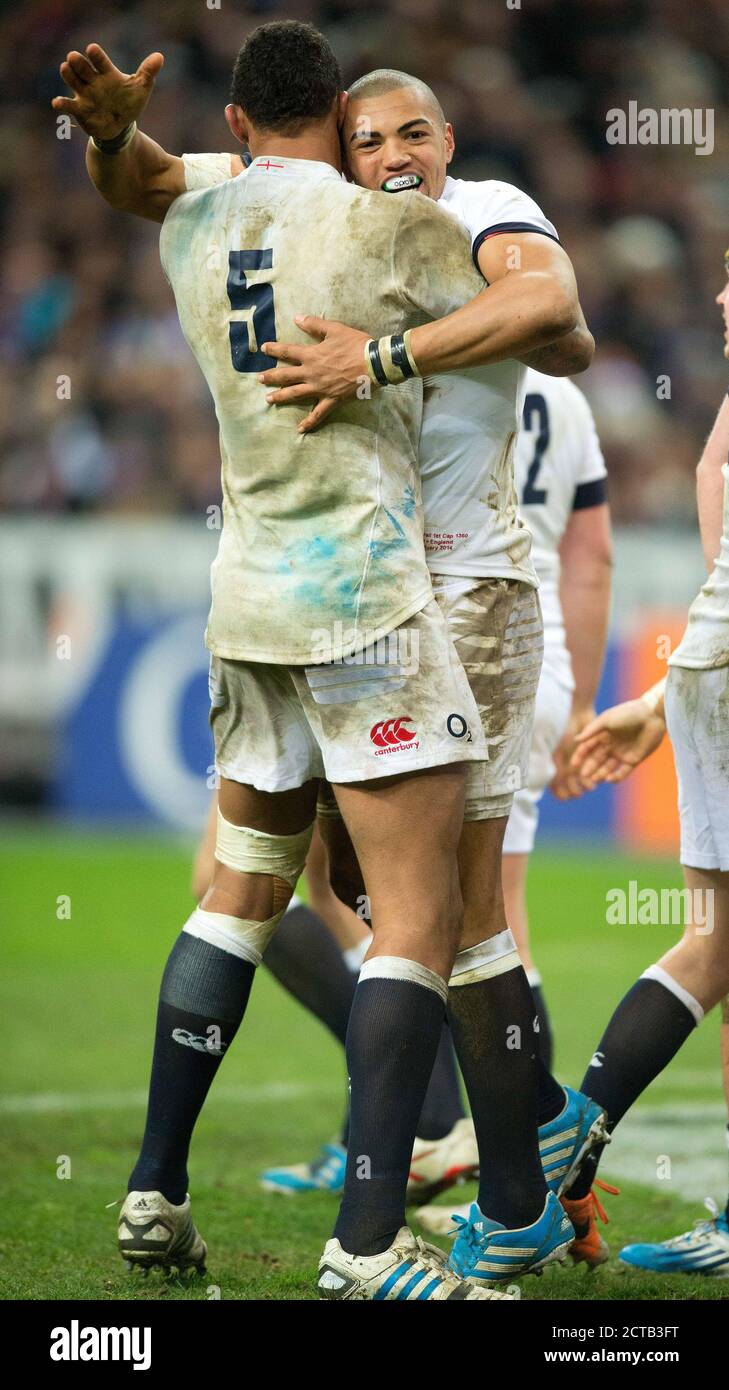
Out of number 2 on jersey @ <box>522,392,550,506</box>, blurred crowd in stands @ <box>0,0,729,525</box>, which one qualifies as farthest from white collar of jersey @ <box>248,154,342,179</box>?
blurred crowd in stands @ <box>0,0,729,525</box>

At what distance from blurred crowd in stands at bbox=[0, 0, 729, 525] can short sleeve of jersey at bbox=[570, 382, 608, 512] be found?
6852 mm

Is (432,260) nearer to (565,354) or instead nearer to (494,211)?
(494,211)

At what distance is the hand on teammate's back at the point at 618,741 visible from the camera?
3828 mm

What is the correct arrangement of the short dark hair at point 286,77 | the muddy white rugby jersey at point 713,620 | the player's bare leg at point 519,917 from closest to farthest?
1. the short dark hair at point 286,77
2. the muddy white rugby jersey at point 713,620
3. the player's bare leg at point 519,917

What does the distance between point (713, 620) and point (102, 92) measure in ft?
4.95

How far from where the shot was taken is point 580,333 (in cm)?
294

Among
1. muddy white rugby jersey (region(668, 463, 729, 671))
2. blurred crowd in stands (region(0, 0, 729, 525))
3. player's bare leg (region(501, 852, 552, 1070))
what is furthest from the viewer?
blurred crowd in stands (region(0, 0, 729, 525))

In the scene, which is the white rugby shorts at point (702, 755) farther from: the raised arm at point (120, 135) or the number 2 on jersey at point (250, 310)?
the raised arm at point (120, 135)

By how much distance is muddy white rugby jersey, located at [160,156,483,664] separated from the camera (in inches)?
114

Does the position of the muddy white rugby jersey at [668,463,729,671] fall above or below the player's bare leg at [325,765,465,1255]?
above

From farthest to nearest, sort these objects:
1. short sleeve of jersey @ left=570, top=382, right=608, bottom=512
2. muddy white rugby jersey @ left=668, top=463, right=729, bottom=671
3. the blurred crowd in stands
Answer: the blurred crowd in stands → short sleeve of jersey @ left=570, top=382, right=608, bottom=512 → muddy white rugby jersey @ left=668, top=463, right=729, bottom=671

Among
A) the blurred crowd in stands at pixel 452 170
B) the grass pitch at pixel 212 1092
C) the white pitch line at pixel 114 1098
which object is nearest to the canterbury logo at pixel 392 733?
the grass pitch at pixel 212 1092

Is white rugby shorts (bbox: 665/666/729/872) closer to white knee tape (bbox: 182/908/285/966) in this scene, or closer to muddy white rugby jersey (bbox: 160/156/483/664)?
muddy white rugby jersey (bbox: 160/156/483/664)

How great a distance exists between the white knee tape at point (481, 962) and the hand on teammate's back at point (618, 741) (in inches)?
34.4
